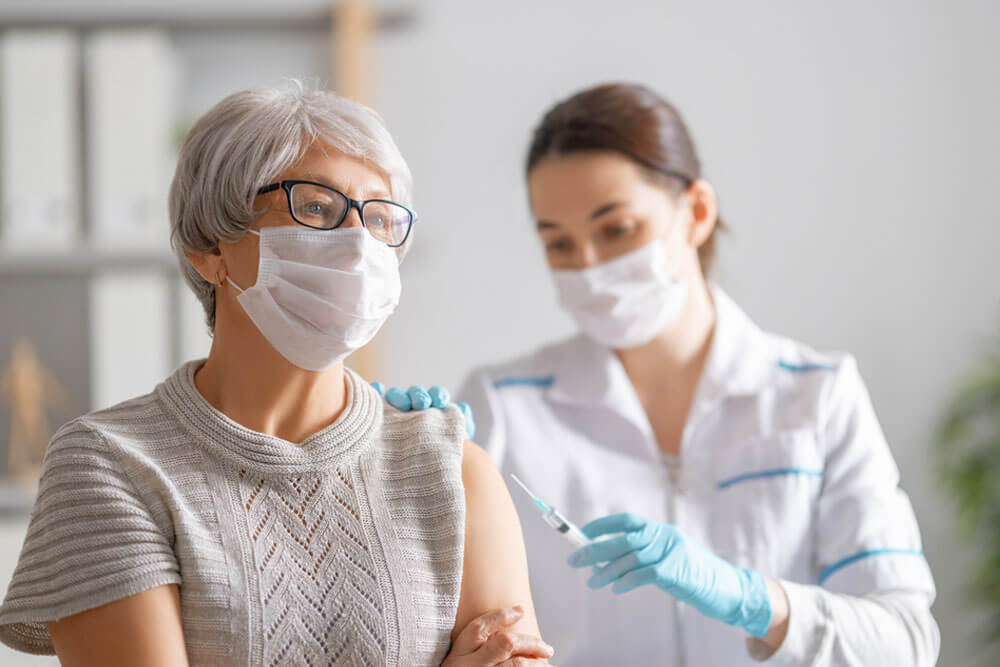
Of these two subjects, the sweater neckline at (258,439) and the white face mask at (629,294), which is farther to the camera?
the white face mask at (629,294)

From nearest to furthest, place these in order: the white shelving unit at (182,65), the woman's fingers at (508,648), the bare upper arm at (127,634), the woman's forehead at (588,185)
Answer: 1. the bare upper arm at (127,634)
2. the woman's fingers at (508,648)
3. the woman's forehead at (588,185)
4. the white shelving unit at (182,65)

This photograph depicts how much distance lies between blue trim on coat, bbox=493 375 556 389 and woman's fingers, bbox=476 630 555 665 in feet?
2.27

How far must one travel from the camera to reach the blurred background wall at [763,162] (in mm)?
2895

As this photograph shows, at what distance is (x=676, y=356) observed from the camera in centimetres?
173

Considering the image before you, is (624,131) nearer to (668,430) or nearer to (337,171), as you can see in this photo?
(668,430)

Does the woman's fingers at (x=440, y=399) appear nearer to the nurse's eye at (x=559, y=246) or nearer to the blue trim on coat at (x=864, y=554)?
the nurse's eye at (x=559, y=246)

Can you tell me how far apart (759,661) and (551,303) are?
5.50 ft

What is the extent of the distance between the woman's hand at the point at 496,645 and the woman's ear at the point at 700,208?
0.88 meters

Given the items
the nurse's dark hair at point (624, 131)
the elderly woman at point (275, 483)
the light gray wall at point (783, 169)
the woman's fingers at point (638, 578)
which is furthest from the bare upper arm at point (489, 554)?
the light gray wall at point (783, 169)

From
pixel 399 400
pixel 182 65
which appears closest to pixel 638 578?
pixel 399 400

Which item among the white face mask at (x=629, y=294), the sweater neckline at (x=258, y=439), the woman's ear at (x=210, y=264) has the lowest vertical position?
the sweater neckline at (x=258, y=439)

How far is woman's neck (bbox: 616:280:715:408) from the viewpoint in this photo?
1.72 metres

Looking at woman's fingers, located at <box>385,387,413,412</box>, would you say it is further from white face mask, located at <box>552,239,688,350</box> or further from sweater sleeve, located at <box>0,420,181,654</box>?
white face mask, located at <box>552,239,688,350</box>

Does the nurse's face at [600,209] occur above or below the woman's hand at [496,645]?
above
